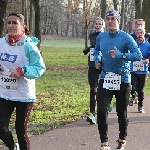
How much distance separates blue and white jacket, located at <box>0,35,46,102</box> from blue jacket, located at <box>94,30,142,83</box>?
1267mm

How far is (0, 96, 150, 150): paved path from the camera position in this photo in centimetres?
664

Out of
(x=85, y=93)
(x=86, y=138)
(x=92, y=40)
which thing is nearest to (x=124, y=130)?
(x=86, y=138)

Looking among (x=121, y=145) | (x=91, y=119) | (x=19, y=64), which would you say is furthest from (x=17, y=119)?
(x=91, y=119)

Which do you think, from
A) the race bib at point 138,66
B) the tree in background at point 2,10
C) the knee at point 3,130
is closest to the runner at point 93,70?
the race bib at point 138,66

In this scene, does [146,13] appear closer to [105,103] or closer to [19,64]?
[105,103]

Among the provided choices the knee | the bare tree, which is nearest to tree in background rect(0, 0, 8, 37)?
the knee

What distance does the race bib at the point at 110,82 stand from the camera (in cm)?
614

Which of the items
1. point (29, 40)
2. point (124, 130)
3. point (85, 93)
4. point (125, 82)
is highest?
point (29, 40)

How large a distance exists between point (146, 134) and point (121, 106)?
151 centimetres

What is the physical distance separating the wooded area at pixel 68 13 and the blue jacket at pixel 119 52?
5702 mm

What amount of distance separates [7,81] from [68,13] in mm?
92227

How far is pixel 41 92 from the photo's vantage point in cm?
1325

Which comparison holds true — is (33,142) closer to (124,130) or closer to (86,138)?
(86,138)

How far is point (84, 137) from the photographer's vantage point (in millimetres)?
7301
